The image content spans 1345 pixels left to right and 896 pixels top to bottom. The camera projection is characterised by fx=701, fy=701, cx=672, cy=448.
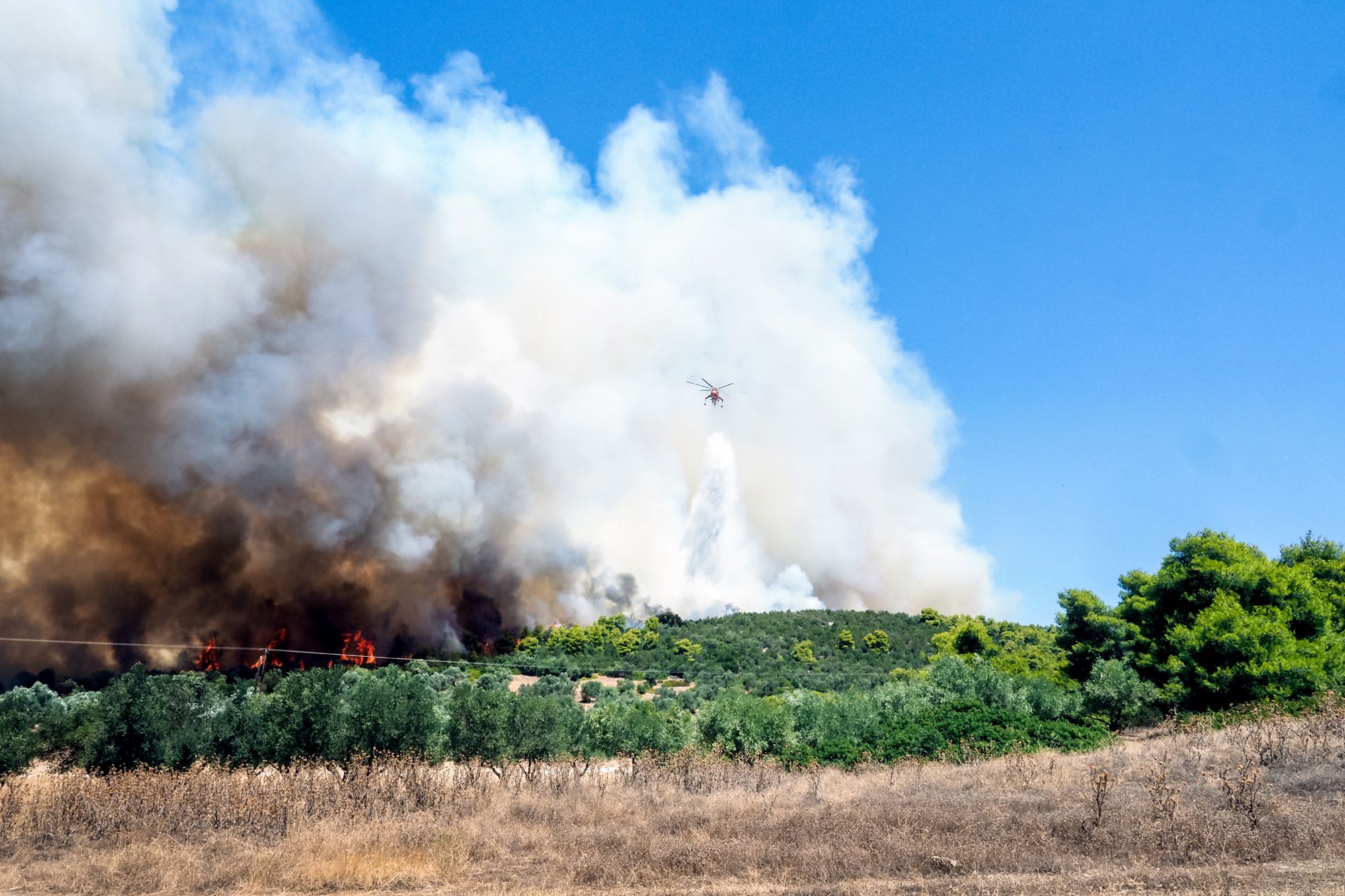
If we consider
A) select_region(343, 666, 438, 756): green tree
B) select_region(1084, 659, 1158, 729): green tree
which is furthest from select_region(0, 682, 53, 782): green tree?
select_region(1084, 659, 1158, 729): green tree

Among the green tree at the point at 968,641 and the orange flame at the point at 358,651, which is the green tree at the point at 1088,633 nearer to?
the green tree at the point at 968,641

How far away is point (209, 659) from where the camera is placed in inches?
1837

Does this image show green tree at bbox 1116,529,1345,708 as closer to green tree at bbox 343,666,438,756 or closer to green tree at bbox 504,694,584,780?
green tree at bbox 504,694,584,780

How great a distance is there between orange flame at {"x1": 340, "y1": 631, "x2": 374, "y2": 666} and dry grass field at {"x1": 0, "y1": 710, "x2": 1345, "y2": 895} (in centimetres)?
3153

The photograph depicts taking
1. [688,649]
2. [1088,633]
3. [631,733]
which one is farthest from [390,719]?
[688,649]

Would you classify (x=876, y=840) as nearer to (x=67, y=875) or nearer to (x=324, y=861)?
(x=324, y=861)

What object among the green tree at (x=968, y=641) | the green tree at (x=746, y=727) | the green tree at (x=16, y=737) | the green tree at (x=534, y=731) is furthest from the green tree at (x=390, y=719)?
the green tree at (x=968, y=641)

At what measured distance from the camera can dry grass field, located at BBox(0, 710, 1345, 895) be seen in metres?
11.2

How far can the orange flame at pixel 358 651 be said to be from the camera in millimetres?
51438

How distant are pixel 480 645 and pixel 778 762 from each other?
52025 mm

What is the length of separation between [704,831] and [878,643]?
92703 millimetres

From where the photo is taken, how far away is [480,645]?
72312 millimetres

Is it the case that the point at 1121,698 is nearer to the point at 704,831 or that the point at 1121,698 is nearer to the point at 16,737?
the point at 704,831

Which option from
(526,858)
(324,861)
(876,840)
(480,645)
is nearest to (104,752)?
(324,861)
